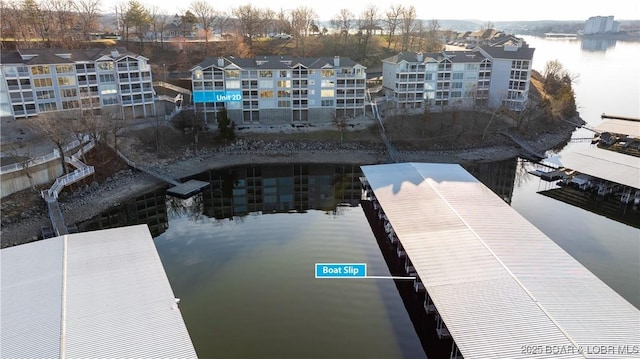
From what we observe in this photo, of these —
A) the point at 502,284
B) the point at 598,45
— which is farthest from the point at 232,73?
the point at 598,45

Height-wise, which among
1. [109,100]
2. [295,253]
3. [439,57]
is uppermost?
[439,57]

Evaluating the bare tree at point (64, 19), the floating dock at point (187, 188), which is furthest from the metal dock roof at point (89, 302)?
the bare tree at point (64, 19)

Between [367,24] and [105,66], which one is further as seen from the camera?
[367,24]

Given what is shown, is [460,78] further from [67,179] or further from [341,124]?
[67,179]

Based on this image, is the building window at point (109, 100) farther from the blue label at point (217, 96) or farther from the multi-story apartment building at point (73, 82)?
the blue label at point (217, 96)

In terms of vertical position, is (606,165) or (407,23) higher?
(407,23)

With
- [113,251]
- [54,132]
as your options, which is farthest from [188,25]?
[113,251]

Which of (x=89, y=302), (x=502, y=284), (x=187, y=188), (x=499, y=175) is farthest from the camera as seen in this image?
(x=499, y=175)
